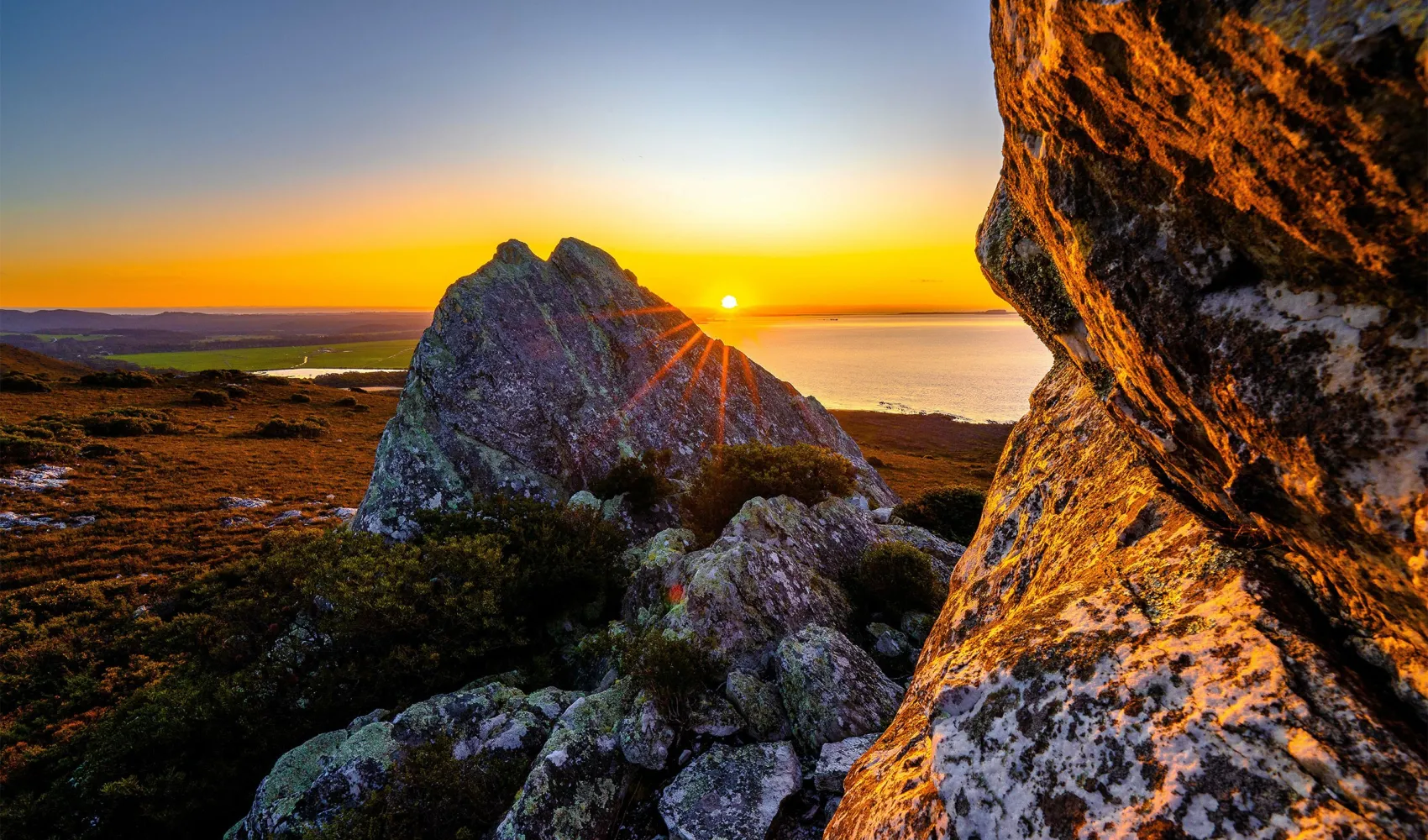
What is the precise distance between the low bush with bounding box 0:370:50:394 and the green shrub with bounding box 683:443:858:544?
67679 mm

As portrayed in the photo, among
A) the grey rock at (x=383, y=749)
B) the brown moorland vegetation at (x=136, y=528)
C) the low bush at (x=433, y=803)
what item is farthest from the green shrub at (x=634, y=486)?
the low bush at (x=433, y=803)

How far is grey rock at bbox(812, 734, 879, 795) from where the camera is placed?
5.85m

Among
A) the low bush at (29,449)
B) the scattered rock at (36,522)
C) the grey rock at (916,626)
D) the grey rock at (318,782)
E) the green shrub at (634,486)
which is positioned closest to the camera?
the grey rock at (318,782)

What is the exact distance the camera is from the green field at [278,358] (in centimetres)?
12538

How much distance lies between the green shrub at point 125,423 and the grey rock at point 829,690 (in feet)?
177

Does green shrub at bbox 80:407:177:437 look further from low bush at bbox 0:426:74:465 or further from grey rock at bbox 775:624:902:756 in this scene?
grey rock at bbox 775:624:902:756

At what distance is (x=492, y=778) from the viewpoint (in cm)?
686

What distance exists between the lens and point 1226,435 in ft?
8.57

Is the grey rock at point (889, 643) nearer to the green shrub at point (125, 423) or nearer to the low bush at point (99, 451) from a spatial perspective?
the low bush at point (99, 451)

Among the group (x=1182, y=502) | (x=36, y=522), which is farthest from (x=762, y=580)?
(x=36, y=522)

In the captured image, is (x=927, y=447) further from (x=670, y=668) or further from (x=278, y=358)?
(x=278, y=358)

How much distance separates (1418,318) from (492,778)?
861 cm

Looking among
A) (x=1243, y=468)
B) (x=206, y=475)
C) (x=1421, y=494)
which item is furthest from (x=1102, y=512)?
(x=206, y=475)

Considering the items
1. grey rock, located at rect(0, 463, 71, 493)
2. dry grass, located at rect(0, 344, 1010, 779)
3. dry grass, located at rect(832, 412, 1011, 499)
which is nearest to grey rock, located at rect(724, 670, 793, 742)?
dry grass, located at rect(0, 344, 1010, 779)
